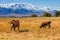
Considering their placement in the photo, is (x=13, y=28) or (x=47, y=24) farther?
(x=47, y=24)

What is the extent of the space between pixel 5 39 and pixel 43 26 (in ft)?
44.3

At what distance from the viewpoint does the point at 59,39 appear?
18.3m

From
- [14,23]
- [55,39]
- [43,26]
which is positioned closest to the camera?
[55,39]

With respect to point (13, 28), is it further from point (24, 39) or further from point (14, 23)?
point (24, 39)

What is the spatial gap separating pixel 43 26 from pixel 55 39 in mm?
13191

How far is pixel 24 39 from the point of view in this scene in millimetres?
18594

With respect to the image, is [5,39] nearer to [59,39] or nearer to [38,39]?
[38,39]

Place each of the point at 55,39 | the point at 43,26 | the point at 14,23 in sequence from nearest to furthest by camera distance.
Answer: the point at 55,39
the point at 14,23
the point at 43,26

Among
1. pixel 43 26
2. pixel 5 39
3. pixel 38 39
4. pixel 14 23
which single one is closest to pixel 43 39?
pixel 38 39

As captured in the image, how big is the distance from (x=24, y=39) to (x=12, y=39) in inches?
39.9

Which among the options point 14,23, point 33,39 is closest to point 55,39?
point 33,39

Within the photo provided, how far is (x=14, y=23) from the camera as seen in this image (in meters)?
26.8

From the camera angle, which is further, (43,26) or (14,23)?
(43,26)

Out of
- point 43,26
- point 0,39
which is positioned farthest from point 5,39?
point 43,26
